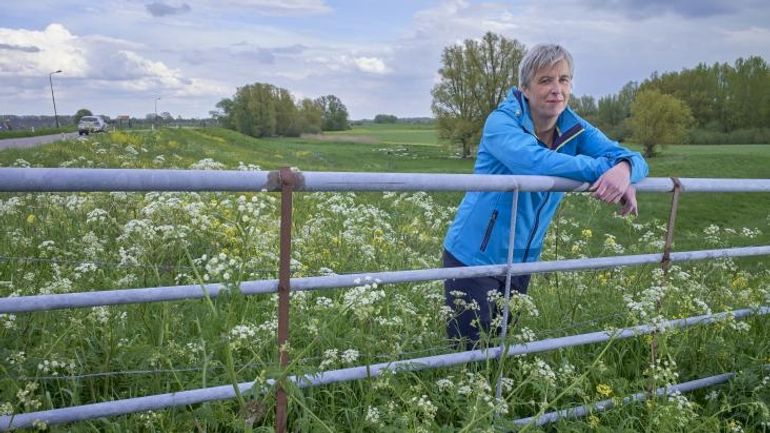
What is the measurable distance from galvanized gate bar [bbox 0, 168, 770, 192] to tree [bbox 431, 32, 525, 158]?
2162 inches

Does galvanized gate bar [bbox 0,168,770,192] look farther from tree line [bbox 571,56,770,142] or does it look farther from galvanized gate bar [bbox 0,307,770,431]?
tree line [bbox 571,56,770,142]

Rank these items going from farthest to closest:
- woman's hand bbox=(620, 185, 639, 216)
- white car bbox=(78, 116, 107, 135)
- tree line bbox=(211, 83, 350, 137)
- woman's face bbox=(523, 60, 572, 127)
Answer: tree line bbox=(211, 83, 350, 137)
white car bbox=(78, 116, 107, 135)
woman's face bbox=(523, 60, 572, 127)
woman's hand bbox=(620, 185, 639, 216)

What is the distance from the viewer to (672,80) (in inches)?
2731

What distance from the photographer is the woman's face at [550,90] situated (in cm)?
335

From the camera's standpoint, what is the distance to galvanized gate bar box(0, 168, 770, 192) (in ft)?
6.42

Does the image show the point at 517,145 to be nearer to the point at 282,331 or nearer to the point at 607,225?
the point at 282,331

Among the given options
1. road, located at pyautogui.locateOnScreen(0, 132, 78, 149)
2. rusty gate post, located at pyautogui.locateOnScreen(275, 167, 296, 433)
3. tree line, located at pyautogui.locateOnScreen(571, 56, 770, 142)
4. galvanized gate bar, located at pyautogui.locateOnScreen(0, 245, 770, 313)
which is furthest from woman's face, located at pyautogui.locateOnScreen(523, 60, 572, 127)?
tree line, located at pyautogui.locateOnScreen(571, 56, 770, 142)

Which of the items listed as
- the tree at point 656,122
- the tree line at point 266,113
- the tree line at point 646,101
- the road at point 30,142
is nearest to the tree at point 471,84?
the tree line at point 646,101

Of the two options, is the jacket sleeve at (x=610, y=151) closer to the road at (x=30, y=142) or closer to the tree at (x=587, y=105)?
the road at (x=30, y=142)

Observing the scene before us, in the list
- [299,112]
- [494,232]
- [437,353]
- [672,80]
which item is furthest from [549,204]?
[299,112]

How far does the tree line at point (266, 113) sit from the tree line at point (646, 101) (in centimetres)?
2918

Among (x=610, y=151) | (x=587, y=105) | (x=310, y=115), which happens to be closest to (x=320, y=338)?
(x=610, y=151)

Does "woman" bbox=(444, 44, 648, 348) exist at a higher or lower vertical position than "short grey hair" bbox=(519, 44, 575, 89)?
lower

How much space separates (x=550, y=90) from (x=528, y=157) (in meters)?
0.46
